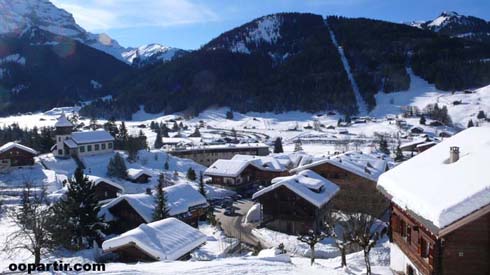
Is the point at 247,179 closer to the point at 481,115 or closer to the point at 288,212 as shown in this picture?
the point at 288,212

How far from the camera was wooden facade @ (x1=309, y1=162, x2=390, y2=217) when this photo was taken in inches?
1385

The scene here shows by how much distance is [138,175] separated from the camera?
47719 mm

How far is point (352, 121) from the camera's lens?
129 meters

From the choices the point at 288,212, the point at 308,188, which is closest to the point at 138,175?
the point at 288,212

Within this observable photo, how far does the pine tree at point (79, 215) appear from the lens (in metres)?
25.8

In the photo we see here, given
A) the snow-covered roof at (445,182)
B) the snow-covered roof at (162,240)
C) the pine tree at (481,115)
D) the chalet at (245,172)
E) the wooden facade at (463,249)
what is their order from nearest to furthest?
1. the snow-covered roof at (445,182)
2. the wooden facade at (463,249)
3. the snow-covered roof at (162,240)
4. the chalet at (245,172)
5. the pine tree at (481,115)

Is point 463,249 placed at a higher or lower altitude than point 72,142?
higher

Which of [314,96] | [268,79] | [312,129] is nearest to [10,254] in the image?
[312,129]

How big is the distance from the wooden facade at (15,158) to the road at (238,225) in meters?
25.2

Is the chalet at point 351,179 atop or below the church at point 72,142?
below

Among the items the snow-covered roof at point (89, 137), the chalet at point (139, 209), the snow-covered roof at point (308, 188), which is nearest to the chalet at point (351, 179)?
the snow-covered roof at point (308, 188)

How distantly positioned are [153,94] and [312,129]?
103685 millimetres

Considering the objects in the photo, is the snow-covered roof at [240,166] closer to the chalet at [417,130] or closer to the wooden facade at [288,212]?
the wooden facade at [288,212]

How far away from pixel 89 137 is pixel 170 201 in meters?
30.3
